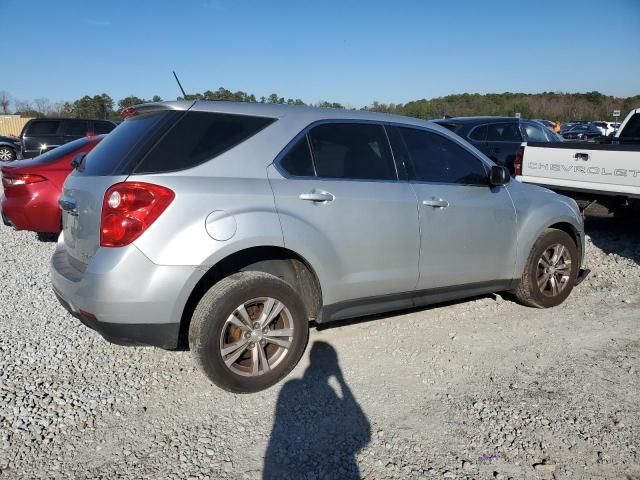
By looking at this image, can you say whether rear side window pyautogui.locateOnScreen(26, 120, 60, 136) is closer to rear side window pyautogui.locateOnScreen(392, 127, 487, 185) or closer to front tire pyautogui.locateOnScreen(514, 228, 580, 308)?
rear side window pyautogui.locateOnScreen(392, 127, 487, 185)

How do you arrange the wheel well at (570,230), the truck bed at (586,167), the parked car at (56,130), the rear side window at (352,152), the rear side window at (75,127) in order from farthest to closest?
1. the rear side window at (75,127)
2. the parked car at (56,130)
3. the truck bed at (586,167)
4. the wheel well at (570,230)
5. the rear side window at (352,152)

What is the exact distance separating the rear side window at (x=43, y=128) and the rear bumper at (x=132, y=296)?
1573cm

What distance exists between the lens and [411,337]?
412 centimetres

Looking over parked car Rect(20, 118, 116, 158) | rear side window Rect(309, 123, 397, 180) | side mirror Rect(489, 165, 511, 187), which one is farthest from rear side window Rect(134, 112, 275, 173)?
parked car Rect(20, 118, 116, 158)

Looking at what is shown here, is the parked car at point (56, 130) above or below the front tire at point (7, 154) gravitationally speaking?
above

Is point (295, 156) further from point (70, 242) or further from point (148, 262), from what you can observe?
point (70, 242)

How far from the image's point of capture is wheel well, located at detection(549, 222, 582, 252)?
4.85 meters

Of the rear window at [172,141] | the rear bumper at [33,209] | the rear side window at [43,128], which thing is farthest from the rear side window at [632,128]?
the rear side window at [43,128]

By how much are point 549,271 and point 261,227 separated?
2.98 metres

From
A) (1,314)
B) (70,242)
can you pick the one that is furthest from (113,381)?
(1,314)

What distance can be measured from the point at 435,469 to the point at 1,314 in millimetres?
3882

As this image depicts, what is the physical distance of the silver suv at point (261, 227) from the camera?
2.88m

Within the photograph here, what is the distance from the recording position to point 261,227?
10.1 ft

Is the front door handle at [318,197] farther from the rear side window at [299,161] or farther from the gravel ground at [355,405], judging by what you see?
the gravel ground at [355,405]
